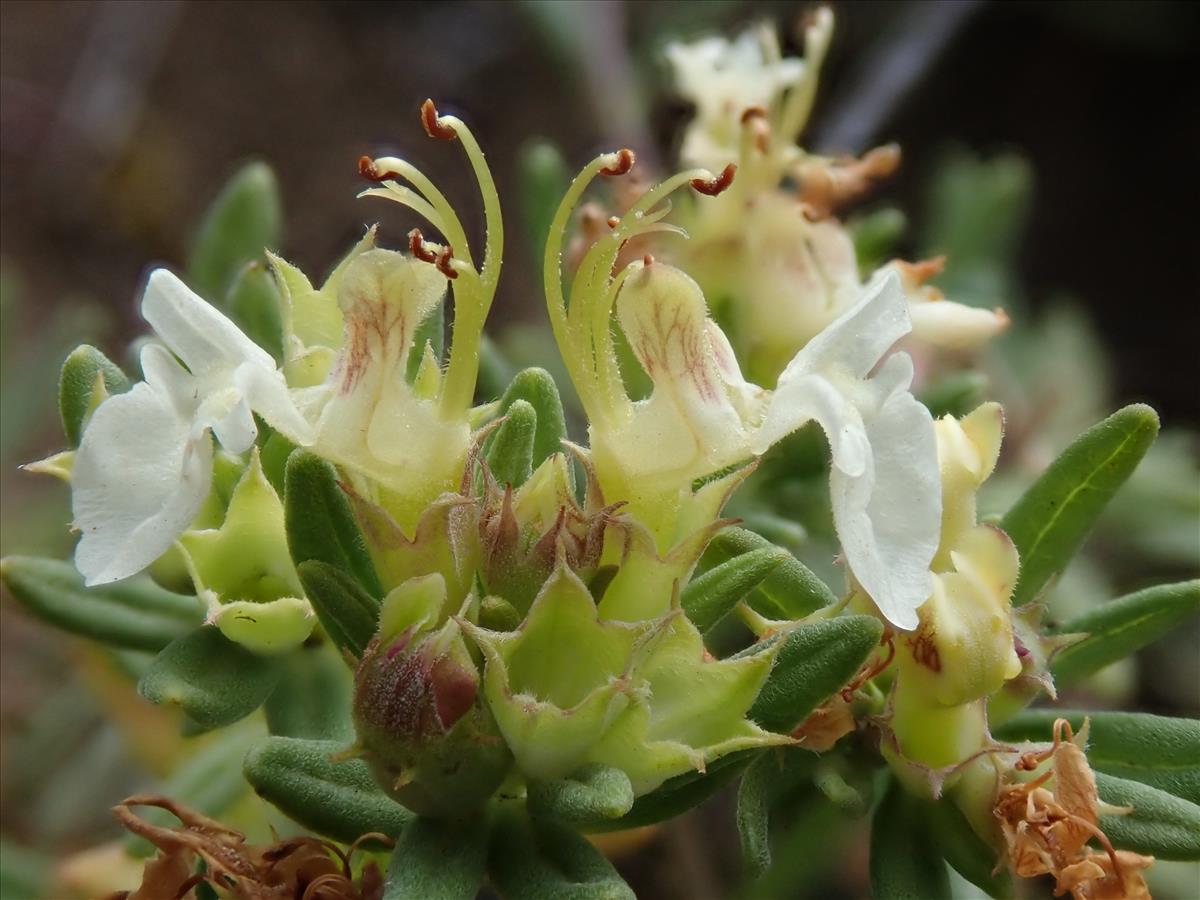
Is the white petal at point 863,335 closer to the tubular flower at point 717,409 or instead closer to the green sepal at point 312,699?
the tubular flower at point 717,409

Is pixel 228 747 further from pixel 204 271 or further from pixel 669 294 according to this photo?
pixel 669 294

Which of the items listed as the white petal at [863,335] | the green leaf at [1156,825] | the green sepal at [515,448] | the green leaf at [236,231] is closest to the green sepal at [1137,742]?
the green leaf at [1156,825]

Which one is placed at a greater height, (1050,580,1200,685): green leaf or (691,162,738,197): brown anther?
(691,162,738,197): brown anther

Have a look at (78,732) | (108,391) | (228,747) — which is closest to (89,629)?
(108,391)

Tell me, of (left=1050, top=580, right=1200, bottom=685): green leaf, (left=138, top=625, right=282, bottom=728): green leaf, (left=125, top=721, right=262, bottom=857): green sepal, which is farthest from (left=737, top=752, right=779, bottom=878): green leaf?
(left=125, top=721, right=262, bottom=857): green sepal

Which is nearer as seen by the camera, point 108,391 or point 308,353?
point 308,353

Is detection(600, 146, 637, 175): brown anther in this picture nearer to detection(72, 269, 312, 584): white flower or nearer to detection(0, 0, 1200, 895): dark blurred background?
detection(72, 269, 312, 584): white flower
